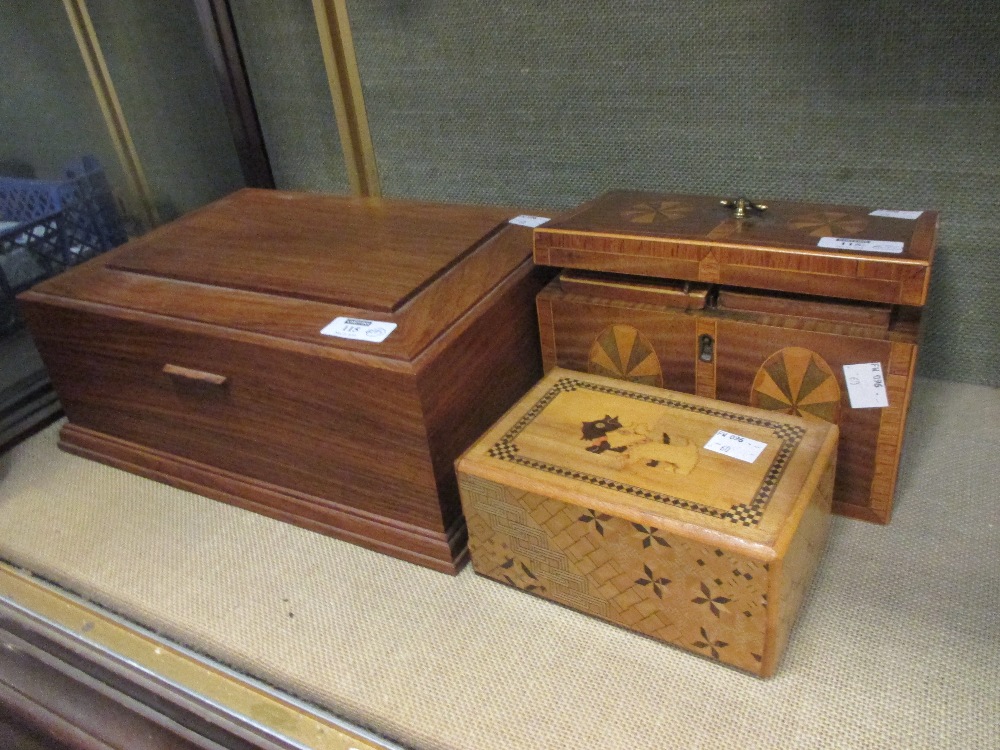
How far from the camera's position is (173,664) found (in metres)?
0.88

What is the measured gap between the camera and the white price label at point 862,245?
2.72ft

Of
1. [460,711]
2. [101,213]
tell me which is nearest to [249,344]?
[460,711]

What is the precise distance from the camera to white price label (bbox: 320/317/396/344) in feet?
2.97

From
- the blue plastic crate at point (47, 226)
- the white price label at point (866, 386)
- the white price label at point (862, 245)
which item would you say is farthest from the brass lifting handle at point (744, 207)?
the blue plastic crate at point (47, 226)

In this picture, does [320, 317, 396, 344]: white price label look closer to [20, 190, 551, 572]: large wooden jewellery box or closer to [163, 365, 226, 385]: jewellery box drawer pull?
[20, 190, 551, 572]: large wooden jewellery box

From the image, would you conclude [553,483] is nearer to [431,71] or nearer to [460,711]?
A: [460,711]

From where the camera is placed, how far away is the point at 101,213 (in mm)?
1496

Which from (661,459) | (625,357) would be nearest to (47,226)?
(625,357)

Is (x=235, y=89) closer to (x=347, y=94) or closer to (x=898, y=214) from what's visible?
(x=347, y=94)

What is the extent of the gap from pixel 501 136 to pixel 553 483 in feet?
2.42

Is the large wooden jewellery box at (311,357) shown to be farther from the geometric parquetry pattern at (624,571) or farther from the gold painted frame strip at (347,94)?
the gold painted frame strip at (347,94)

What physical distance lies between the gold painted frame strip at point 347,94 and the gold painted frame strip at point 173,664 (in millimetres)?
870

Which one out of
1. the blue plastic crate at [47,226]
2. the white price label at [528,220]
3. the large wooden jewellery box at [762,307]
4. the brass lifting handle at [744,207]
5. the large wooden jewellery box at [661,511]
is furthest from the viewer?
the blue plastic crate at [47,226]

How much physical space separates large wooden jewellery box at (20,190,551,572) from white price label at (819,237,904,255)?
38cm
